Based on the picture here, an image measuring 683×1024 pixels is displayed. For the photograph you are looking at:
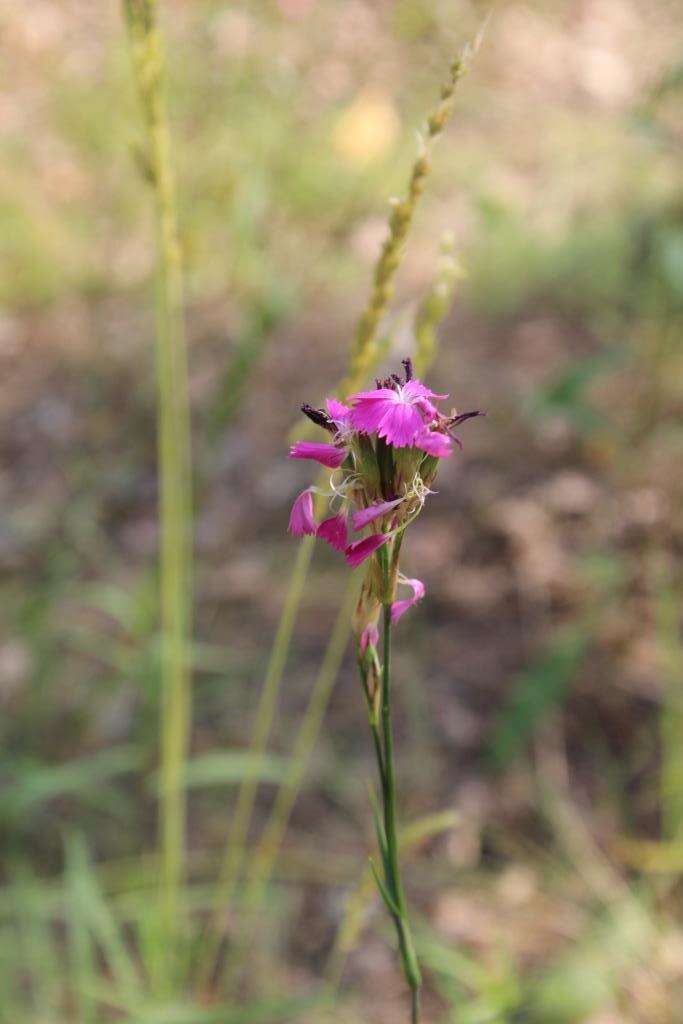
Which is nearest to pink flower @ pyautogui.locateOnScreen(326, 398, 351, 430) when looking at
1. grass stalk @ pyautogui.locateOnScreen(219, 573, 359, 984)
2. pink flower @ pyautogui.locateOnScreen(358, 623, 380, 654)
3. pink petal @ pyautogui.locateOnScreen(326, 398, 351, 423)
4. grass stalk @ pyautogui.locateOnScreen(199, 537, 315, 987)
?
pink petal @ pyautogui.locateOnScreen(326, 398, 351, 423)

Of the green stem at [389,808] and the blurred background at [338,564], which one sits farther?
the blurred background at [338,564]

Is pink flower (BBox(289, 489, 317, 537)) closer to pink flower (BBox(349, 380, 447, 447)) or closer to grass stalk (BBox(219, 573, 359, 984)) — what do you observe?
pink flower (BBox(349, 380, 447, 447))

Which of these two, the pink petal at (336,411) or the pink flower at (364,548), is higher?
the pink petal at (336,411)

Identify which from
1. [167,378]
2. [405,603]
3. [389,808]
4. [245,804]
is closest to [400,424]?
[405,603]

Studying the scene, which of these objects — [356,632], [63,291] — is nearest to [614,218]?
[63,291]

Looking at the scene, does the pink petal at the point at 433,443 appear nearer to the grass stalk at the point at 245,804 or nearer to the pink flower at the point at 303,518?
the pink flower at the point at 303,518

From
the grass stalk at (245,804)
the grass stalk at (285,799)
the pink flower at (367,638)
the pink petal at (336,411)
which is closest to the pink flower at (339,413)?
the pink petal at (336,411)
